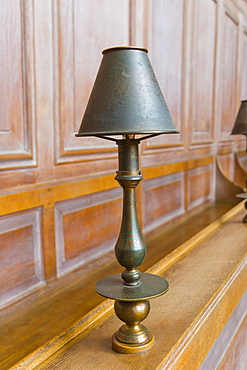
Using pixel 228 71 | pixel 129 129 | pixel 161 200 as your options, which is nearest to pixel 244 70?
pixel 228 71

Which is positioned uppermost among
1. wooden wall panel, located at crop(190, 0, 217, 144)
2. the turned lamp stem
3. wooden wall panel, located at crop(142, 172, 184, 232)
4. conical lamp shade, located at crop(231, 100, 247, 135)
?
wooden wall panel, located at crop(190, 0, 217, 144)

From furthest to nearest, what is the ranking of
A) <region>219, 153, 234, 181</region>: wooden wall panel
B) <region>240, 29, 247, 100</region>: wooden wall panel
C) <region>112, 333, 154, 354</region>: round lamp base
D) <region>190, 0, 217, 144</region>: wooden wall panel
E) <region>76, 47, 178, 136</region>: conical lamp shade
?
1. <region>240, 29, 247, 100</region>: wooden wall panel
2. <region>219, 153, 234, 181</region>: wooden wall panel
3. <region>190, 0, 217, 144</region>: wooden wall panel
4. <region>112, 333, 154, 354</region>: round lamp base
5. <region>76, 47, 178, 136</region>: conical lamp shade

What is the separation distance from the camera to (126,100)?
81 centimetres

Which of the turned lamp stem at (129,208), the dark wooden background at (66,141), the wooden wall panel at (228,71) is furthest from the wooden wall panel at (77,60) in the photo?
the wooden wall panel at (228,71)

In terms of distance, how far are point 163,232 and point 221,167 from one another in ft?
5.39

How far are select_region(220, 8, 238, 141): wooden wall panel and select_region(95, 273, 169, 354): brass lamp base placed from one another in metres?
3.75

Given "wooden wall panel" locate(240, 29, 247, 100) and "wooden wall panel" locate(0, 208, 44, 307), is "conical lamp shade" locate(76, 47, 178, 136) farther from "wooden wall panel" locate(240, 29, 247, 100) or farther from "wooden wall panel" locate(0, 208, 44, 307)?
"wooden wall panel" locate(240, 29, 247, 100)

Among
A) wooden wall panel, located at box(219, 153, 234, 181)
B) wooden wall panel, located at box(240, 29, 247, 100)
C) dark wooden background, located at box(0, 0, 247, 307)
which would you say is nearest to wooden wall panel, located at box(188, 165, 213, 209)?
dark wooden background, located at box(0, 0, 247, 307)

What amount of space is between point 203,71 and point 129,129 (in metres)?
3.25

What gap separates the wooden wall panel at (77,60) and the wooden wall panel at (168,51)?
0.56 metres

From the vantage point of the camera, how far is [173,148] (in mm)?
3242

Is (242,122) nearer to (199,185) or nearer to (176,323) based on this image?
(176,323)

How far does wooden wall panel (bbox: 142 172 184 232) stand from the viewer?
2.88m

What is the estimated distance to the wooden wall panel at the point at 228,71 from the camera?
4.39 meters
